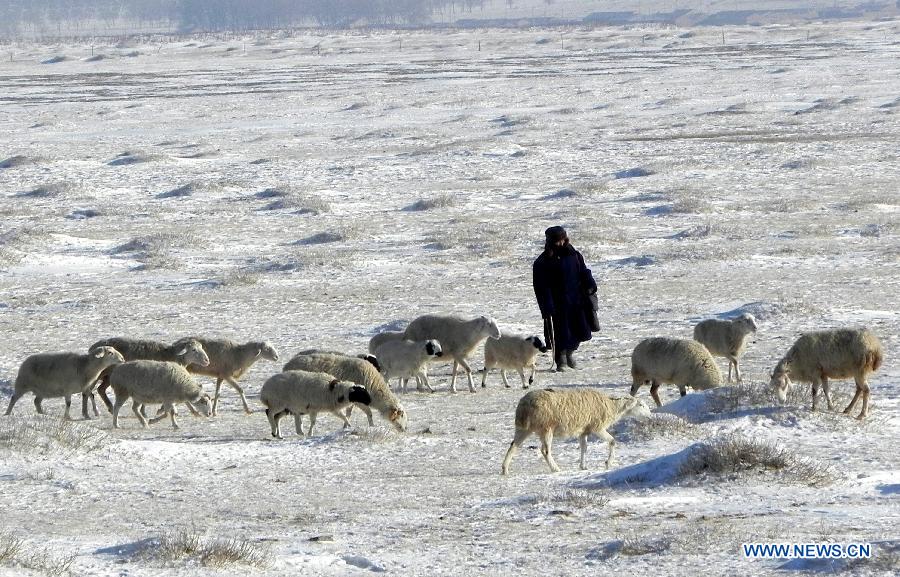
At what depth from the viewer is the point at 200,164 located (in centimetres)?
3712

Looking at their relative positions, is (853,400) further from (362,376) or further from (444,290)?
(444,290)

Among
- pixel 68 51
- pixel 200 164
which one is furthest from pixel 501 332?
pixel 68 51

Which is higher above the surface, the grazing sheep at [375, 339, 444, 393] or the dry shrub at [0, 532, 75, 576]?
the dry shrub at [0, 532, 75, 576]

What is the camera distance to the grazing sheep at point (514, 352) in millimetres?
14758

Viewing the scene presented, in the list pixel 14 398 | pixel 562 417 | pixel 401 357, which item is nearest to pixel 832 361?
pixel 562 417

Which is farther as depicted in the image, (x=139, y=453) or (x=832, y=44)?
(x=832, y=44)

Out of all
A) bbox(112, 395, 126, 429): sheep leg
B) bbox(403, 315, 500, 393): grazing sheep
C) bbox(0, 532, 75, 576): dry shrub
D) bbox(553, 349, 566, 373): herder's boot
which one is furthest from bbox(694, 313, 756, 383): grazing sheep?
bbox(0, 532, 75, 576): dry shrub

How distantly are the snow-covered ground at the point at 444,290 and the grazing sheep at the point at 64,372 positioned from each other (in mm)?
758

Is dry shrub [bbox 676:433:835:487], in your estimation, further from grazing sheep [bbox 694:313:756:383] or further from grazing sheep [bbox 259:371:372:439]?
grazing sheep [bbox 694:313:756:383]

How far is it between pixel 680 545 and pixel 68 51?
10753cm

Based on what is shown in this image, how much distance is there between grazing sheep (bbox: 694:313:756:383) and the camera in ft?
47.1

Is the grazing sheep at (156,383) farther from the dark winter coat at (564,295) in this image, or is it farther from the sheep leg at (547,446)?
the dark winter coat at (564,295)

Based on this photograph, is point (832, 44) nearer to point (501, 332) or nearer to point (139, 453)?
point (501, 332)

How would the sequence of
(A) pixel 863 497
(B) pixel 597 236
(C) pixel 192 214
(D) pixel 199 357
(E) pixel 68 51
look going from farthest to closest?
(E) pixel 68 51 < (C) pixel 192 214 < (B) pixel 597 236 < (D) pixel 199 357 < (A) pixel 863 497
